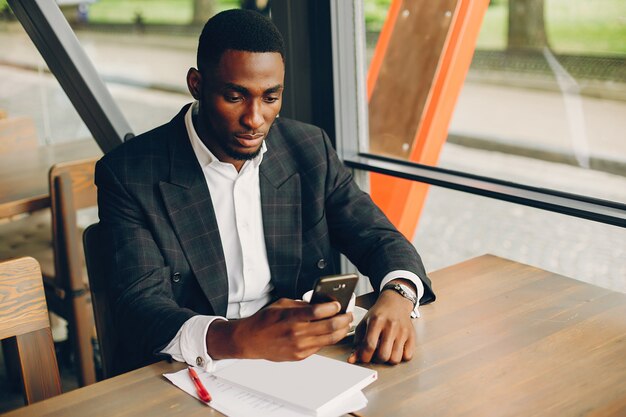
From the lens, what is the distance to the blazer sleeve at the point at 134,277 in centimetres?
153

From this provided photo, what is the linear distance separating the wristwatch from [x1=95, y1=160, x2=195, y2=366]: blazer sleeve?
0.45m

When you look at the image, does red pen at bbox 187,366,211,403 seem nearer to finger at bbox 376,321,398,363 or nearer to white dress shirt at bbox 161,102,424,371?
finger at bbox 376,321,398,363

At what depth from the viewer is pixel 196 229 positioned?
1.81m

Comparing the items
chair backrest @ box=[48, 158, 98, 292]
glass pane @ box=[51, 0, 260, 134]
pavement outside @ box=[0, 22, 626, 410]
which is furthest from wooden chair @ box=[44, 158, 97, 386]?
glass pane @ box=[51, 0, 260, 134]

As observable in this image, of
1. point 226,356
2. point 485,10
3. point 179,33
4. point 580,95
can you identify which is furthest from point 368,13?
point 226,356

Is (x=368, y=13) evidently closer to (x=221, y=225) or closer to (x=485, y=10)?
(x=485, y=10)

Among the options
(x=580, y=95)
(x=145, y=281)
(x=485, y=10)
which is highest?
(x=485, y=10)

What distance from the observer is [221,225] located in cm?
188

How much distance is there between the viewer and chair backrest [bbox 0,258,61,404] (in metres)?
1.48

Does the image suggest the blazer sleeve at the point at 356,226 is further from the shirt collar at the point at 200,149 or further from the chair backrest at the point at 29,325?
the chair backrest at the point at 29,325

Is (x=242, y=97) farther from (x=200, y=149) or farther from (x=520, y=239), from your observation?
(x=520, y=239)

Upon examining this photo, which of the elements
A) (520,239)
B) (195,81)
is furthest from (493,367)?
(520,239)

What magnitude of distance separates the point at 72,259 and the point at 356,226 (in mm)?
1173

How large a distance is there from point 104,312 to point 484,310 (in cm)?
86
